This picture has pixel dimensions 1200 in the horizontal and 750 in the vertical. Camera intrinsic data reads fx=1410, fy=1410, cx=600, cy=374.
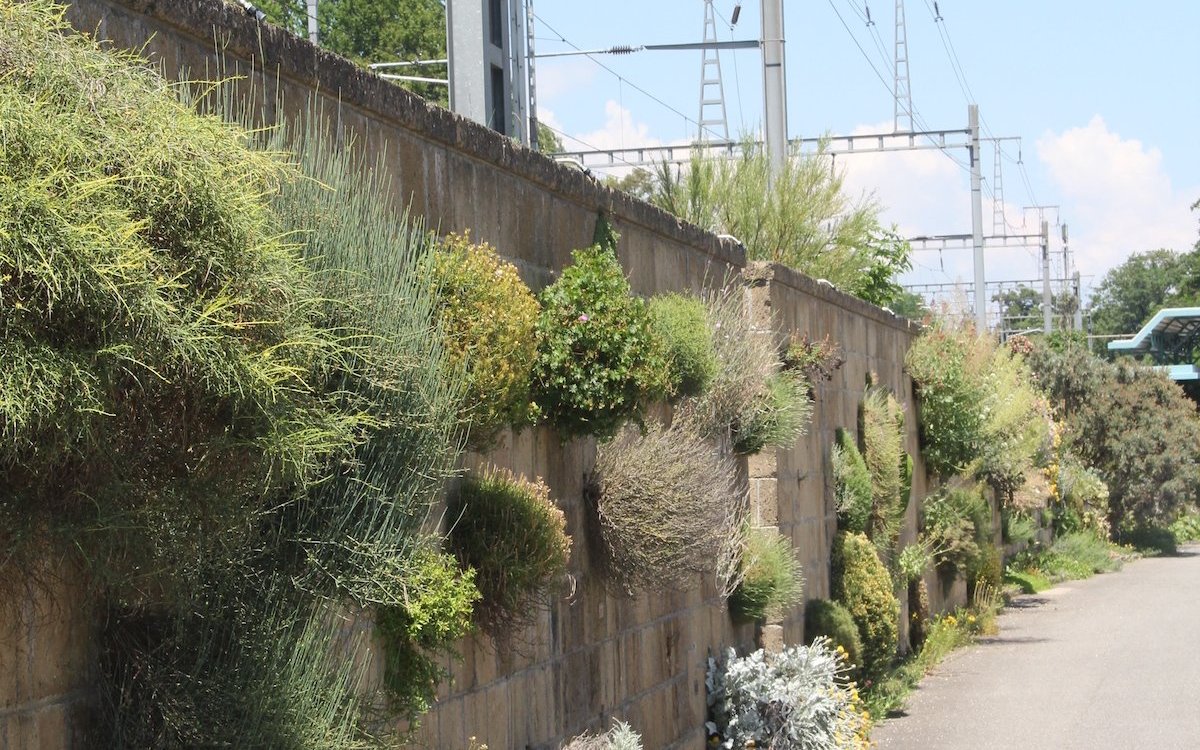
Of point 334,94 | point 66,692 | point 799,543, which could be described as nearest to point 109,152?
point 66,692

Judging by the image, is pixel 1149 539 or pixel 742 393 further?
pixel 1149 539

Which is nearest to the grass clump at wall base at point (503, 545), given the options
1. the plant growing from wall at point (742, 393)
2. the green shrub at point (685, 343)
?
the green shrub at point (685, 343)

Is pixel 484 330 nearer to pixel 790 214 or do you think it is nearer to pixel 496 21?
pixel 496 21

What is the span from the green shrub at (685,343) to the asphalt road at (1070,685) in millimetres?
4694

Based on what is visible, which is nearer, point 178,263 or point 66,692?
point 178,263

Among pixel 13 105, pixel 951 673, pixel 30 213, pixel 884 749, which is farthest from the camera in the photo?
pixel 951 673

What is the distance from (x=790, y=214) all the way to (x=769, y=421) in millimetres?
7040

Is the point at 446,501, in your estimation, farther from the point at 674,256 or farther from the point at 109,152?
the point at 674,256

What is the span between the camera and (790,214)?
608 inches

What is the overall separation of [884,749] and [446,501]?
6446 millimetres

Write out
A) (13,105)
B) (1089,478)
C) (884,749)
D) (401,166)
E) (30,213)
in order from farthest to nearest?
(1089,478) < (884,749) < (401,166) < (13,105) < (30,213)

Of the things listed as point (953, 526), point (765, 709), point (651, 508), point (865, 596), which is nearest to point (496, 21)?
point (651, 508)

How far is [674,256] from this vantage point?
8.15 metres

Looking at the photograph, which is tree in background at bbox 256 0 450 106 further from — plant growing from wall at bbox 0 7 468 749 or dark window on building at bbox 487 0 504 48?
plant growing from wall at bbox 0 7 468 749
